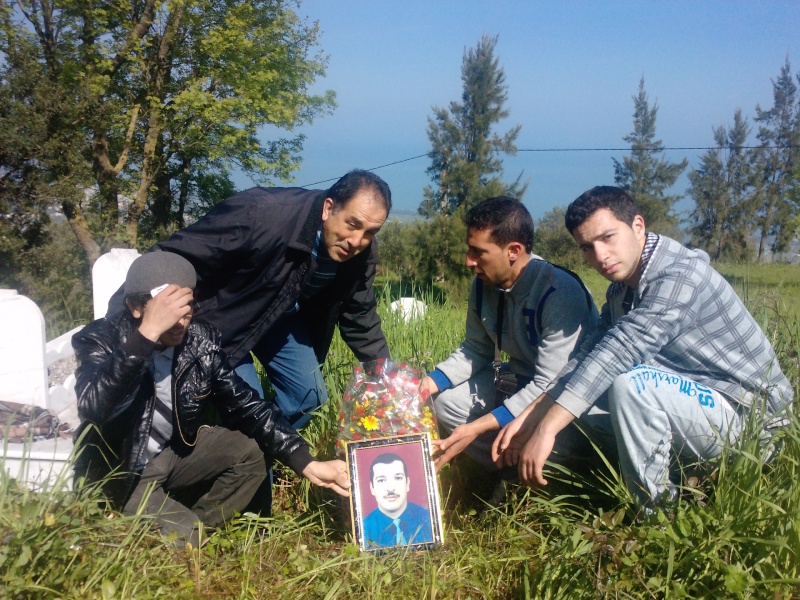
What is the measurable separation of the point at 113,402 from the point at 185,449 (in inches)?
21.4

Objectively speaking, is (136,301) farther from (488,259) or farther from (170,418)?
(488,259)

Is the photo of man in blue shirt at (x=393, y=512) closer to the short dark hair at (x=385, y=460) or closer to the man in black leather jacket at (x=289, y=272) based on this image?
the short dark hair at (x=385, y=460)

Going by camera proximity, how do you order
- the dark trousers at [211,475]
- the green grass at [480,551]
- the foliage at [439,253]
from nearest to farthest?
the green grass at [480,551] → the dark trousers at [211,475] → the foliage at [439,253]

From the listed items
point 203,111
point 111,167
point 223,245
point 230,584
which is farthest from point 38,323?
point 203,111

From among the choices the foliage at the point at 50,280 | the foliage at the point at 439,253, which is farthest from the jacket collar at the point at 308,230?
the foliage at the point at 439,253

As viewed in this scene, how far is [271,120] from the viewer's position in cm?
1252

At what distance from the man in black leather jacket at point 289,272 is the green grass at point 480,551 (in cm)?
86

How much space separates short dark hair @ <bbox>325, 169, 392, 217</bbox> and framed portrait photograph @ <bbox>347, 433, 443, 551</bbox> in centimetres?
109

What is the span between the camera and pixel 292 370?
3672 mm

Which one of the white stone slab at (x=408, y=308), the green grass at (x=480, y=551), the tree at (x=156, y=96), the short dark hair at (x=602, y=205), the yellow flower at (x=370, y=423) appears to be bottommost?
the green grass at (x=480, y=551)

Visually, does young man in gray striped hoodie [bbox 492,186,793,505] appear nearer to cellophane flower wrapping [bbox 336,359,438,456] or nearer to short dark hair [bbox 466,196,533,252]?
short dark hair [bbox 466,196,533,252]

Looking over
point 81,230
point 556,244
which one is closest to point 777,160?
point 556,244

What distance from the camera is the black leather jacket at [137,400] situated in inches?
97.0

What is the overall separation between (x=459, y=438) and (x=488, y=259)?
808 millimetres
